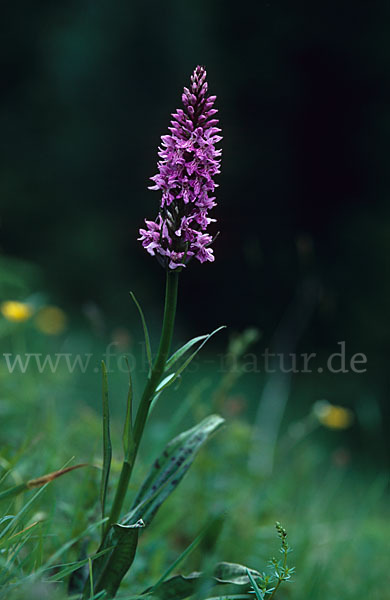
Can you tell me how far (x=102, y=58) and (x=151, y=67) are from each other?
50cm

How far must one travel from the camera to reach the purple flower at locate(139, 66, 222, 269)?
1303 mm

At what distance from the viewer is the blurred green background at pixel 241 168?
5.08 meters

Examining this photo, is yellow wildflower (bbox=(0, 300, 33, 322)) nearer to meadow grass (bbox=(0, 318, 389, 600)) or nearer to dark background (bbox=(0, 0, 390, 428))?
meadow grass (bbox=(0, 318, 389, 600))

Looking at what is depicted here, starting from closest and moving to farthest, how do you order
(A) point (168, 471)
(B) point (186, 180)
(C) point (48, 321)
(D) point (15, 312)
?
(B) point (186, 180) → (A) point (168, 471) → (D) point (15, 312) → (C) point (48, 321)

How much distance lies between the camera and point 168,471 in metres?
1.52

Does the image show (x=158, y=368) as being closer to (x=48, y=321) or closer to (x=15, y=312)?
(x=15, y=312)

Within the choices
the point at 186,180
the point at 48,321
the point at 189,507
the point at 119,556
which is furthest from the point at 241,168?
the point at 119,556

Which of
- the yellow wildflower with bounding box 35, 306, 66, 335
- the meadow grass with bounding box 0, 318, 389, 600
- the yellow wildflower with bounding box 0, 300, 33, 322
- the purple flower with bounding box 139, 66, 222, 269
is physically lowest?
the meadow grass with bounding box 0, 318, 389, 600

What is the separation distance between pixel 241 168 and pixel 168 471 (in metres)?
4.15

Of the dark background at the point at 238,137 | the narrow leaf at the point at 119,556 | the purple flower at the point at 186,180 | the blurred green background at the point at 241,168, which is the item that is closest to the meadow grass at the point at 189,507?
the narrow leaf at the point at 119,556

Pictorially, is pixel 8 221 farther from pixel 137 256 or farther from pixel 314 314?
pixel 314 314

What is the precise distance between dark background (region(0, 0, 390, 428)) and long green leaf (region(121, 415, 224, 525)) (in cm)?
327

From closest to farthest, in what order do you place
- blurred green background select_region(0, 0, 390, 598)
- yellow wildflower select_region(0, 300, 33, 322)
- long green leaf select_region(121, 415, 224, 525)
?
1. long green leaf select_region(121, 415, 224, 525)
2. yellow wildflower select_region(0, 300, 33, 322)
3. blurred green background select_region(0, 0, 390, 598)

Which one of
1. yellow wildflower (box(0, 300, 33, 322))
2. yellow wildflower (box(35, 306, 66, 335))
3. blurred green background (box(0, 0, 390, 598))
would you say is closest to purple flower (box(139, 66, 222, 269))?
yellow wildflower (box(0, 300, 33, 322))
